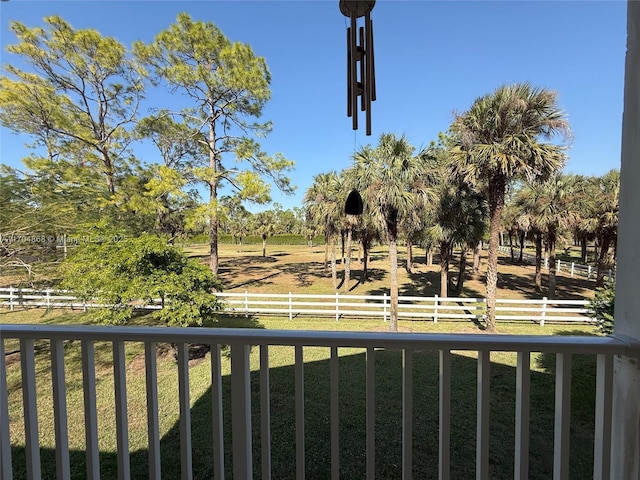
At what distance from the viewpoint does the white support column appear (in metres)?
0.86

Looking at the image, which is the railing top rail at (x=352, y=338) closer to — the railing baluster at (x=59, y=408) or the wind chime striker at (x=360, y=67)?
the railing baluster at (x=59, y=408)

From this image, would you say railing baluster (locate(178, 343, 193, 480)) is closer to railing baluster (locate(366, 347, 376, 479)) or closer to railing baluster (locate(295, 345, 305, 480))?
railing baluster (locate(295, 345, 305, 480))

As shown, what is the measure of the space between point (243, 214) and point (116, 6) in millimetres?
5946

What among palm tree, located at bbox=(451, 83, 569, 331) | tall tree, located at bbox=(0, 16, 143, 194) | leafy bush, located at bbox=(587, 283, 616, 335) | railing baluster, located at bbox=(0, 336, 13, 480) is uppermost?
tall tree, located at bbox=(0, 16, 143, 194)

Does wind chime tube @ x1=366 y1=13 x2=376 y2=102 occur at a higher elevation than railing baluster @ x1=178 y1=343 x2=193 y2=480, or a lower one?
higher

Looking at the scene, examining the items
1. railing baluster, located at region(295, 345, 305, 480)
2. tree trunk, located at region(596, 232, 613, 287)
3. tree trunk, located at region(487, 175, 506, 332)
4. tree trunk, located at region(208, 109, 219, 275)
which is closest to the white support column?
railing baluster, located at region(295, 345, 305, 480)

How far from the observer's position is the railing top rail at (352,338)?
848mm

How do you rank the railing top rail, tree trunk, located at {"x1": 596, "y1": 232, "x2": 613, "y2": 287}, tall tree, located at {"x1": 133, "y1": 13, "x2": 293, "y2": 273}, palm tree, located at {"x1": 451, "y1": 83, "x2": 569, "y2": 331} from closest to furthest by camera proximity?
the railing top rail
palm tree, located at {"x1": 451, "y1": 83, "x2": 569, "y2": 331}
tree trunk, located at {"x1": 596, "y1": 232, "x2": 613, "y2": 287}
tall tree, located at {"x1": 133, "y1": 13, "x2": 293, "y2": 273}

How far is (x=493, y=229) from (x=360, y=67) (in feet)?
20.1

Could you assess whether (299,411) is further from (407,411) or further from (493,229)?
(493,229)

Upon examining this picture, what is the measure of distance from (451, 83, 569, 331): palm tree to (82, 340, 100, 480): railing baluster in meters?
6.73

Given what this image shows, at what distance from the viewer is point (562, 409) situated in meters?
0.88

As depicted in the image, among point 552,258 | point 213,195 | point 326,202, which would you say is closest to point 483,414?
point 213,195

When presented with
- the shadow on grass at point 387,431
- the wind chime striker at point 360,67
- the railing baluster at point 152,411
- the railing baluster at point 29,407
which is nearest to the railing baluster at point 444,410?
the railing baluster at point 152,411
